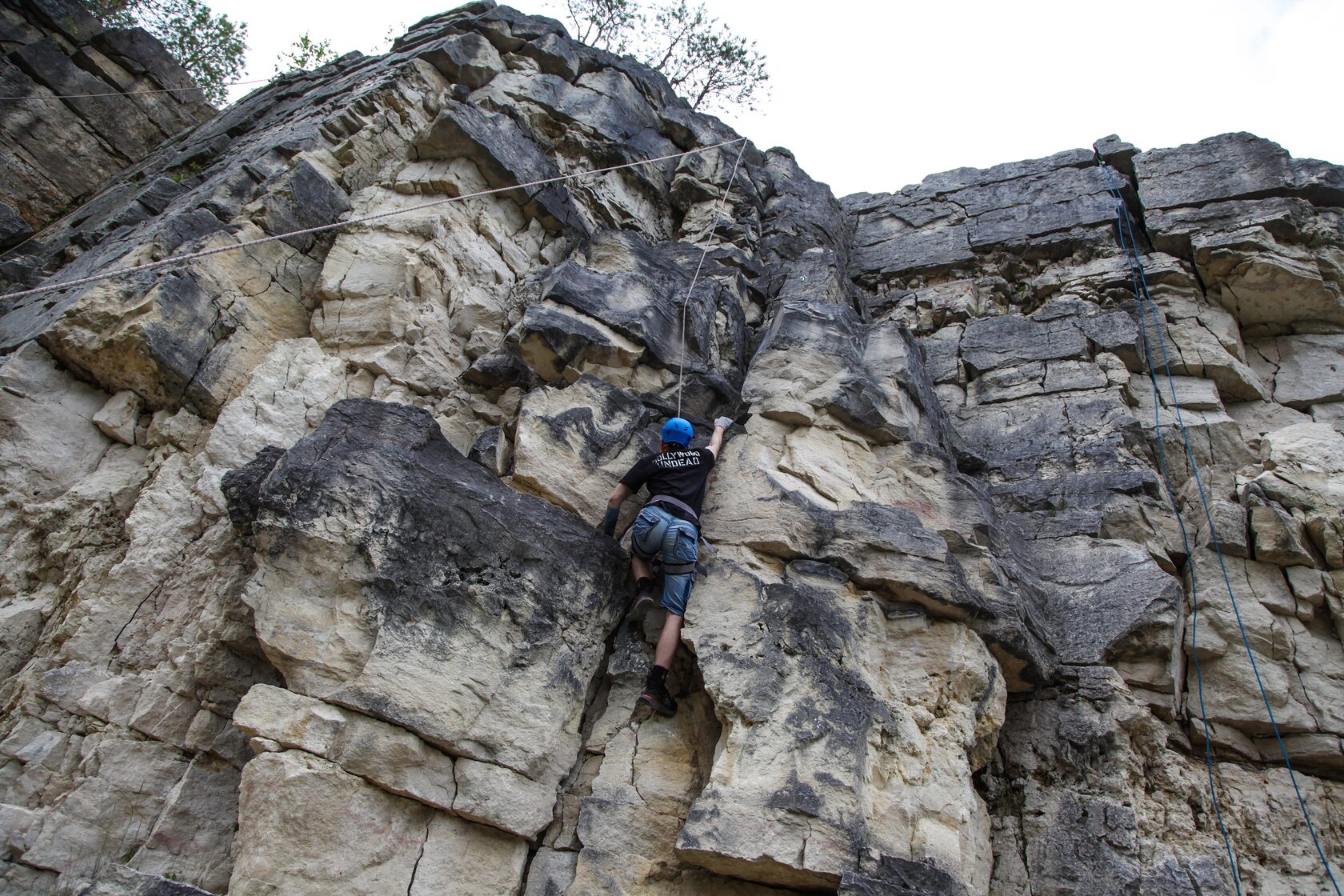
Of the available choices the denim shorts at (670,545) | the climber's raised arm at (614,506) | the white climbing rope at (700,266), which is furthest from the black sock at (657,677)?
the white climbing rope at (700,266)

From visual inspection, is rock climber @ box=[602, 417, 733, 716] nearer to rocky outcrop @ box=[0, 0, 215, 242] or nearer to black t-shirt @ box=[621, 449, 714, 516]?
black t-shirt @ box=[621, 449, 714, 516]

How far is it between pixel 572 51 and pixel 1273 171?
25.1 feet

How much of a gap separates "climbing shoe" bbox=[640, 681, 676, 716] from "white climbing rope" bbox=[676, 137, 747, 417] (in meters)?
2.31

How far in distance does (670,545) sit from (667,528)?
102 millimetres

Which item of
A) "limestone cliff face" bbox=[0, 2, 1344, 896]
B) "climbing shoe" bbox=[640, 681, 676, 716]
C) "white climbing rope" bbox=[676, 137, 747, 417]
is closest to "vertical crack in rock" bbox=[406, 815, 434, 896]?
"limestone cliff face" bbox=[0, 2, 1344, 896]

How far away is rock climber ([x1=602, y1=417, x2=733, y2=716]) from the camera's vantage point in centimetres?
480

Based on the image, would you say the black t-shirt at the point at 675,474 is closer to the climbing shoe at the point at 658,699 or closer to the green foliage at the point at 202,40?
the climbing shoe at the point at 658,699

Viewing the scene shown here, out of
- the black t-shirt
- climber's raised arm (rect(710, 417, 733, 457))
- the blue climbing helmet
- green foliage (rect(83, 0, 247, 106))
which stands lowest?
the black t-shirt

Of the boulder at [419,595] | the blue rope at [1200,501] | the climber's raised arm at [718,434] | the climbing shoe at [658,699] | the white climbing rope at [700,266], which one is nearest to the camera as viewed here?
the boulder at [419,595]

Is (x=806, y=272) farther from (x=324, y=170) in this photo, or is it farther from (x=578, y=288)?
(x=324, y=170)

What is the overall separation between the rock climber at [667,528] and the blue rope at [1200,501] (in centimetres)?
336

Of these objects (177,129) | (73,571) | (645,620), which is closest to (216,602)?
(73,571)

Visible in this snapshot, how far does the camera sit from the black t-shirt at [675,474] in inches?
208

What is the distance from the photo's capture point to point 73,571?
5.14 meters
